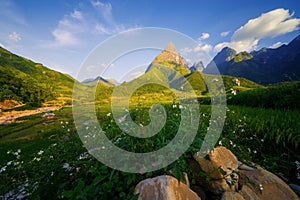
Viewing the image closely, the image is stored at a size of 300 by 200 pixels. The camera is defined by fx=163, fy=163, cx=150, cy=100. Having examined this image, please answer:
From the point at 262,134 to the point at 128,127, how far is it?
14.0 feet

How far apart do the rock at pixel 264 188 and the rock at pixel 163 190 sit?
1.19 meters

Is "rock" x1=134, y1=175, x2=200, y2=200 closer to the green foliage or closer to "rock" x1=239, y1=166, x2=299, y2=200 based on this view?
"rock" x1=239, y1=166, x2=299, y2=200

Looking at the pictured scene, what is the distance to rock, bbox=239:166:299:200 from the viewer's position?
263 centimetres

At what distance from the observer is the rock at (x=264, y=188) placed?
2.63 m

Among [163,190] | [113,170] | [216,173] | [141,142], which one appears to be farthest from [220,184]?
[113,170]

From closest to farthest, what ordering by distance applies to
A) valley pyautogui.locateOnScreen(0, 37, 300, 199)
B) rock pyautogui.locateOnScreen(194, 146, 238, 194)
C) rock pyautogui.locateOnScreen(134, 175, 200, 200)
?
1. rock pyautogui.locateOnScreen(134, 175, 200, 200)
2. valley pyautogui.locateOnScreen(0, 37, 300, 199)
3. rock pyautogui.locateOnScreen(194, 146, 238, 194)

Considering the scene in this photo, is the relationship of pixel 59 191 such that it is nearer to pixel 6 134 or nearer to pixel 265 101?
pixel 265 101

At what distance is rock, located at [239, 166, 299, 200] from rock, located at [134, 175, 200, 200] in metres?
1.19

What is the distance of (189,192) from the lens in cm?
208

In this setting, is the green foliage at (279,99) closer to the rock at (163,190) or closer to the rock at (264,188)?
the rock at (264,188)

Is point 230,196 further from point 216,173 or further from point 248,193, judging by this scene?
point 248,193

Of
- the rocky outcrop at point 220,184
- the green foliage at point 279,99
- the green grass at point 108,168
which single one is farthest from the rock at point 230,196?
the green foliage at point 279,99

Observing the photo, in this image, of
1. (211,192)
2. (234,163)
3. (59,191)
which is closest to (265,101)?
(234,163)

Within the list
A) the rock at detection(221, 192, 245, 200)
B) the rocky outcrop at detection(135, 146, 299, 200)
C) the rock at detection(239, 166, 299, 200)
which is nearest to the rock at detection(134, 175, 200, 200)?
the rocky outcrop at detection(135, 146, 299, 200)
